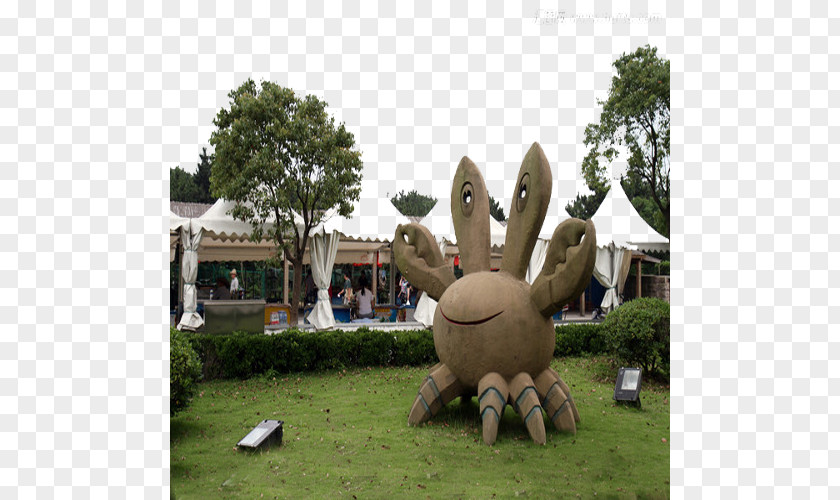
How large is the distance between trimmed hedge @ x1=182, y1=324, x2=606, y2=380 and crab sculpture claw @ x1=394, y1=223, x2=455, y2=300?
301cm

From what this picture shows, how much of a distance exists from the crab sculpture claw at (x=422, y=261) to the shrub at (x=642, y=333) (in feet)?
11.6

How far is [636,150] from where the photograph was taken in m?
12.8

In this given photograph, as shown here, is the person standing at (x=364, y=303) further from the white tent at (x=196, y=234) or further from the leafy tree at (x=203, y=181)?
the leafy tree at (x=203, y=181)

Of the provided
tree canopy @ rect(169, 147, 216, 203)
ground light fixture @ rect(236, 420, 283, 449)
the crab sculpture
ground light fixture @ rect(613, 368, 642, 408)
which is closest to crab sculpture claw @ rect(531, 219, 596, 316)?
the crab sculpture

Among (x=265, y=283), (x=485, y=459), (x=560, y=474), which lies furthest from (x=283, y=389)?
(x=265, y=283)

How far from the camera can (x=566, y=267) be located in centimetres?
561

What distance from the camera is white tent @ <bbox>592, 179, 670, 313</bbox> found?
48.7ft

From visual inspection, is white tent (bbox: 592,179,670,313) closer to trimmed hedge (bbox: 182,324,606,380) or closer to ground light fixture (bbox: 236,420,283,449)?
trimmed hedge (bbox: 182,324,606,380)

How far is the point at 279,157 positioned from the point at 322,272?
8.78 feet

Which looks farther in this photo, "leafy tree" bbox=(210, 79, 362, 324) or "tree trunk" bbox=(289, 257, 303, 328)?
"tree trunk" bbox=(289, 257, 303, 328)

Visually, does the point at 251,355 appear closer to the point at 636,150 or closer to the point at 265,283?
the point at 636,150

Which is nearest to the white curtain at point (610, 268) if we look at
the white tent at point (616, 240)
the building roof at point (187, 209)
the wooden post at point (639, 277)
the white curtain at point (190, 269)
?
the white tent at point (616, 240)

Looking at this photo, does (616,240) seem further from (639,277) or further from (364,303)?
(364,303)

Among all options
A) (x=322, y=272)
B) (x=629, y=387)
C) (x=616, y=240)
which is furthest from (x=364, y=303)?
(x=629, y=387)
